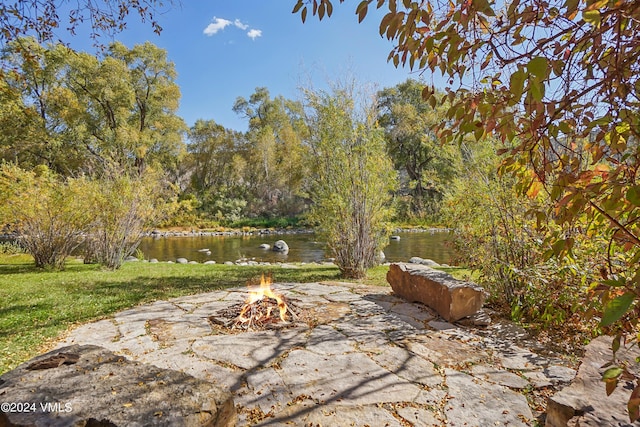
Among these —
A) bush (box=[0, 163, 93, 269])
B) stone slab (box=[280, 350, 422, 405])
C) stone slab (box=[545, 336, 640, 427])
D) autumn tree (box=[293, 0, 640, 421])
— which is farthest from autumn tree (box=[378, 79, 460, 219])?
autumn tree (box=[293, 0, 640, 421])

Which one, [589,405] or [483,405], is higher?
[589,405]

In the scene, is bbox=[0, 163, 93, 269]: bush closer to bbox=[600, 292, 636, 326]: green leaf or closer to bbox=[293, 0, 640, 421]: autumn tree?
bbox=[293, 0, 640, 421]: autumn tree

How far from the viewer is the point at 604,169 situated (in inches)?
36.3

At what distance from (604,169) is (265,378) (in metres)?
2.09

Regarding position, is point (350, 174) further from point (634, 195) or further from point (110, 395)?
point (634, 195)

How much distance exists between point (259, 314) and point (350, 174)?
11.1 feet

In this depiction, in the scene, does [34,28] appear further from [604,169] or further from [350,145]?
[350,145]

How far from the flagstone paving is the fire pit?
5.5 inches

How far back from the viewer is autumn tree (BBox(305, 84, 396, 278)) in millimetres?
6086

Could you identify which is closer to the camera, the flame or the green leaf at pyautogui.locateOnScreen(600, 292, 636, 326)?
the green leaf at pyautogui.locateOnScreen(600, 292, 636, 326)

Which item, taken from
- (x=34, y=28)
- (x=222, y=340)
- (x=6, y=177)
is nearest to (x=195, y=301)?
(x=222, y=340)

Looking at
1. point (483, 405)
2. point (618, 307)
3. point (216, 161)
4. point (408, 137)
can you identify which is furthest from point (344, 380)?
point (216, 161)

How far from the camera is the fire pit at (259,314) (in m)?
3.24

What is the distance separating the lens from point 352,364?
2.42 metres
